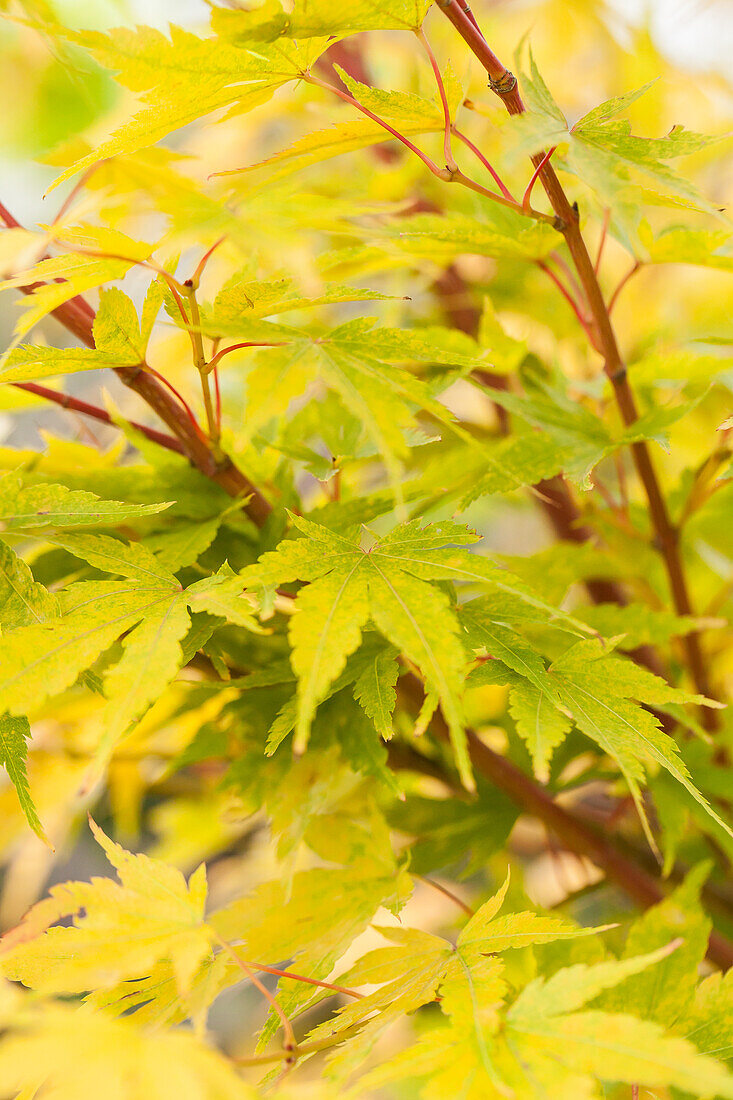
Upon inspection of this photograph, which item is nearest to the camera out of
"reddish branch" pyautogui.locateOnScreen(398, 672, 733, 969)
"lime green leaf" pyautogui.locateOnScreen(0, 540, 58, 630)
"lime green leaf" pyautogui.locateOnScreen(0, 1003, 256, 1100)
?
"lime green leaf" pyautogui.locateOnScreen(0, 1003, 256, 1100)

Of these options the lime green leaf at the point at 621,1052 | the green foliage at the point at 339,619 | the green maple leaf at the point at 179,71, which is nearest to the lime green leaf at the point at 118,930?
the green foliage at the point at 339,619

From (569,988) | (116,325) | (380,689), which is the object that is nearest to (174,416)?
(116,325)

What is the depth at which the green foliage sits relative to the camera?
24cm

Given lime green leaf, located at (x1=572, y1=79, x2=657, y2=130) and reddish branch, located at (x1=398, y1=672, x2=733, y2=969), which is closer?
lime green leaf, located at (x1=572, y1=79, x2=657, y2=130)

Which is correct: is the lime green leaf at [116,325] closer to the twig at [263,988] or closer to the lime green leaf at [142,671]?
the lime green leaf at [142,671]

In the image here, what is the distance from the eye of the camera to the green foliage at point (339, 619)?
0.24 metres

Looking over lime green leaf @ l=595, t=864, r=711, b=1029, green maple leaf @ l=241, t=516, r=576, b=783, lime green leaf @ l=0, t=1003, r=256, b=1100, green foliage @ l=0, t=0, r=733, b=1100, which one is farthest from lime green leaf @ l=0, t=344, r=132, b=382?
lime green leaf @ l=595, t=864, r=711, b=1029

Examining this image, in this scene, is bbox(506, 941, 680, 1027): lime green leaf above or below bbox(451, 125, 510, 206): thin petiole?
below

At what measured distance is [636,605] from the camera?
1.26 ft

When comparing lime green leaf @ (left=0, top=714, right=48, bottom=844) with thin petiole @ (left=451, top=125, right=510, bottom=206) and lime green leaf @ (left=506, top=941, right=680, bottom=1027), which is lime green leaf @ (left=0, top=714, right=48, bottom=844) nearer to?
lime green leaf @ (left=506, top=941, right=680, bottom=1027)

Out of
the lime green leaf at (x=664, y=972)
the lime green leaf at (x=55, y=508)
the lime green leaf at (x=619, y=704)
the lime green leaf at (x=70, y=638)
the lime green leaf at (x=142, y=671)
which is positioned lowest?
the lime green leaf at (x=664, y=972)

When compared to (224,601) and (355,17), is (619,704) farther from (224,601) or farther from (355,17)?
(355,17)

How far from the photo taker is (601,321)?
0.38 metres

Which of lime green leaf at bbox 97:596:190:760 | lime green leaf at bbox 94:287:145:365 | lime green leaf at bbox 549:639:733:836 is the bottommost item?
lime green leaf at bbox 549:639:733:836
